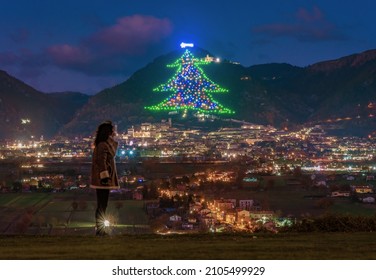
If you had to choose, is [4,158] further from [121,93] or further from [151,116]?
[121,93]

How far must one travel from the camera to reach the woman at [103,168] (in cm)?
1105

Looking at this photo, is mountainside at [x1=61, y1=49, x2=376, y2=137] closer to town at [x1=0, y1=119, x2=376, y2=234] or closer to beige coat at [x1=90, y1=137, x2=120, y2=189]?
town at [x1=0, y1=119, x2=376, y2=234]

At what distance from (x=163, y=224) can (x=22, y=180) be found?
2219 centimetres

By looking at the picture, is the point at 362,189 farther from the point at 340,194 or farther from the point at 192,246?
the point at 192,246

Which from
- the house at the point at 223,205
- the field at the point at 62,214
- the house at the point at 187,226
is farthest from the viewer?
the house at the point at 223,205

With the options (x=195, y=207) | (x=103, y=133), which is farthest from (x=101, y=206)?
(x=195, y=207)

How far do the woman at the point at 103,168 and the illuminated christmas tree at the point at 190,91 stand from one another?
209ft

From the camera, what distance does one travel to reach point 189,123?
238 feet

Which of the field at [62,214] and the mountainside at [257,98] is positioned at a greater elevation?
the mountainside at [257,98]

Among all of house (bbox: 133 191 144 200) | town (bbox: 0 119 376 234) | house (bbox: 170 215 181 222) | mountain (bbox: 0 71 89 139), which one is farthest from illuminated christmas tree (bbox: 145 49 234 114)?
house (bbox: 170 215 181 222)

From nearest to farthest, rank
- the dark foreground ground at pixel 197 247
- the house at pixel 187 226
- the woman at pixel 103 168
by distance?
the dark foreground ground at pixel 197 247 → the woman at pixel 103 168 → the house at pixel 187 226

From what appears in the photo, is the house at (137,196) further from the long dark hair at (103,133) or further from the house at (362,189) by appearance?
the long dark hair at (103,133)

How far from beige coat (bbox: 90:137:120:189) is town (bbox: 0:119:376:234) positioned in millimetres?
2689

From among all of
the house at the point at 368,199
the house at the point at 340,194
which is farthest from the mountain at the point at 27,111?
the house at the point at 368,199
